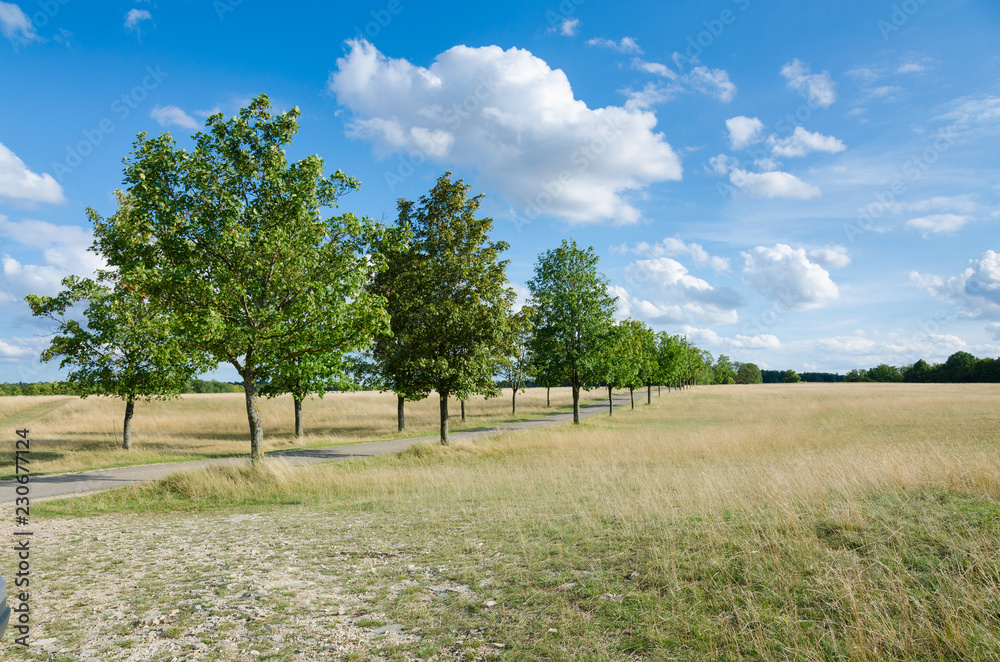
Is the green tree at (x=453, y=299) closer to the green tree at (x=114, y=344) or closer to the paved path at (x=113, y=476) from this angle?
the paved path at (x=113, y=476)

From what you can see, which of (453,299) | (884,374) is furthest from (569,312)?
(884,374)

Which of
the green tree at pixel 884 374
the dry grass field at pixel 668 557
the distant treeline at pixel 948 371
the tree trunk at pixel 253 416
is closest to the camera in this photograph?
the dry grass field at pixel 668 557

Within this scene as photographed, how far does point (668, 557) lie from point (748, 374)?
209638 millimetres

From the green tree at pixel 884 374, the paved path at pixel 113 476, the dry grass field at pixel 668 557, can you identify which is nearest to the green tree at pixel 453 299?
the paved path at pixel 113 476

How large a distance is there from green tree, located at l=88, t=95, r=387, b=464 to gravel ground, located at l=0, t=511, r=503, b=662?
659cm

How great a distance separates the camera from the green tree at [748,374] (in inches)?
7603

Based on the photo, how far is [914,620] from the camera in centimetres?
429

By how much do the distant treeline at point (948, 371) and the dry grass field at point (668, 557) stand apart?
148 metres

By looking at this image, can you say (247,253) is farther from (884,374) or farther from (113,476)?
(884,374)

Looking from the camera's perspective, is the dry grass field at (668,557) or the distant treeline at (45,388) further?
the distant treeline at (45,388)

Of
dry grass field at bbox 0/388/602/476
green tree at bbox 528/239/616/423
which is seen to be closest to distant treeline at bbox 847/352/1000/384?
dry grass field at bbox 0/388/602/476

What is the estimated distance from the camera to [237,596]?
591 cm

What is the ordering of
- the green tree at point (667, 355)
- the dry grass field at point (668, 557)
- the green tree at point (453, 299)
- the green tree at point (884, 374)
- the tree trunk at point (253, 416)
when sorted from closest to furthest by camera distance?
1. the dry grass field at point (668, 557)
2. the tree trunk at point (253, 416)
3. the green tree at point (453, 299)
4. the green tree at point (667, 355)
5. the green tree at point (884, 374)

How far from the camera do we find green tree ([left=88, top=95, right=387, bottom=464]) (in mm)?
14195
